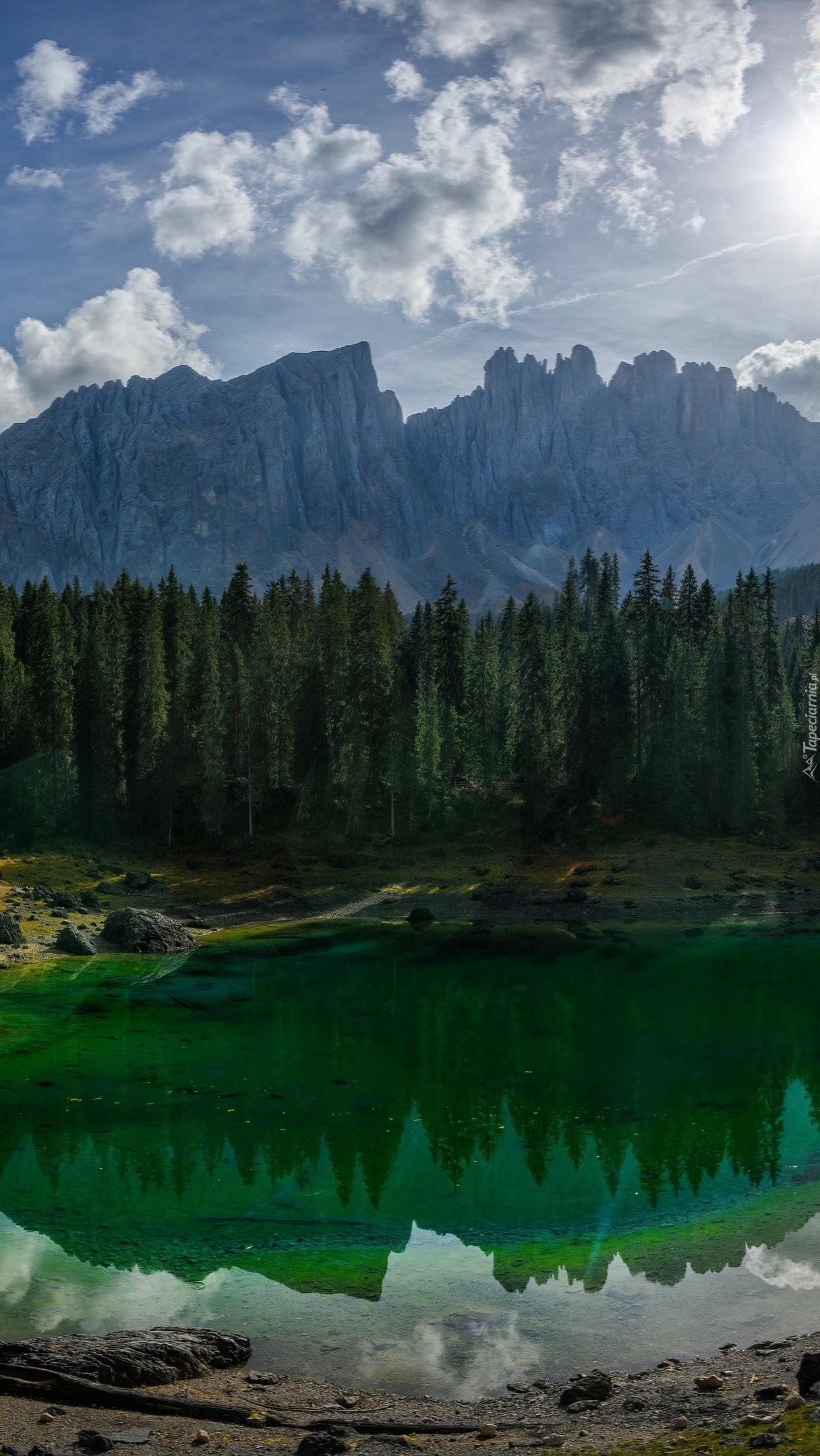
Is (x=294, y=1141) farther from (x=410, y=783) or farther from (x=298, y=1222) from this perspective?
(x=410, y=783)

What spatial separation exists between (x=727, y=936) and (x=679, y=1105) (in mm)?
31888

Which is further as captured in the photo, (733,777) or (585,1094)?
(733,777)

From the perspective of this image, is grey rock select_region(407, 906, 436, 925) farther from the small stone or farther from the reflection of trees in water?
the small stone

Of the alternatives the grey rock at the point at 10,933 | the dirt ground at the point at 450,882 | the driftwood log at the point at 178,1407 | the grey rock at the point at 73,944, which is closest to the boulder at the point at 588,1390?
the driftwood log at the point at 178,1407

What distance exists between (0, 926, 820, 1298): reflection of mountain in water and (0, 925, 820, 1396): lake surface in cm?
10

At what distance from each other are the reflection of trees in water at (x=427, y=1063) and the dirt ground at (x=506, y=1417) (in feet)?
28.8

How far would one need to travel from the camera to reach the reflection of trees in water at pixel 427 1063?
2533 cm

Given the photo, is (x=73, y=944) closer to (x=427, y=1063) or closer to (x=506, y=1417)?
(x=427, y=1063)

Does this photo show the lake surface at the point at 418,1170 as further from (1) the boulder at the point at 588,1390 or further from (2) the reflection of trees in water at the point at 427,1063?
(1) the boulder at the point at 588,1390

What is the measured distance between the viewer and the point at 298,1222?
2084cm

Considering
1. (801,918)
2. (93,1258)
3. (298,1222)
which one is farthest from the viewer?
(801,918)

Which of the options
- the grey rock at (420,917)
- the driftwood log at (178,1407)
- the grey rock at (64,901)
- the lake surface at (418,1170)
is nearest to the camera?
the driftwood log at (178,1407)

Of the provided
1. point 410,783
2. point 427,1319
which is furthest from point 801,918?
point 427,1319

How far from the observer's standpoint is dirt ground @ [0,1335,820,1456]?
1143 centimetres
